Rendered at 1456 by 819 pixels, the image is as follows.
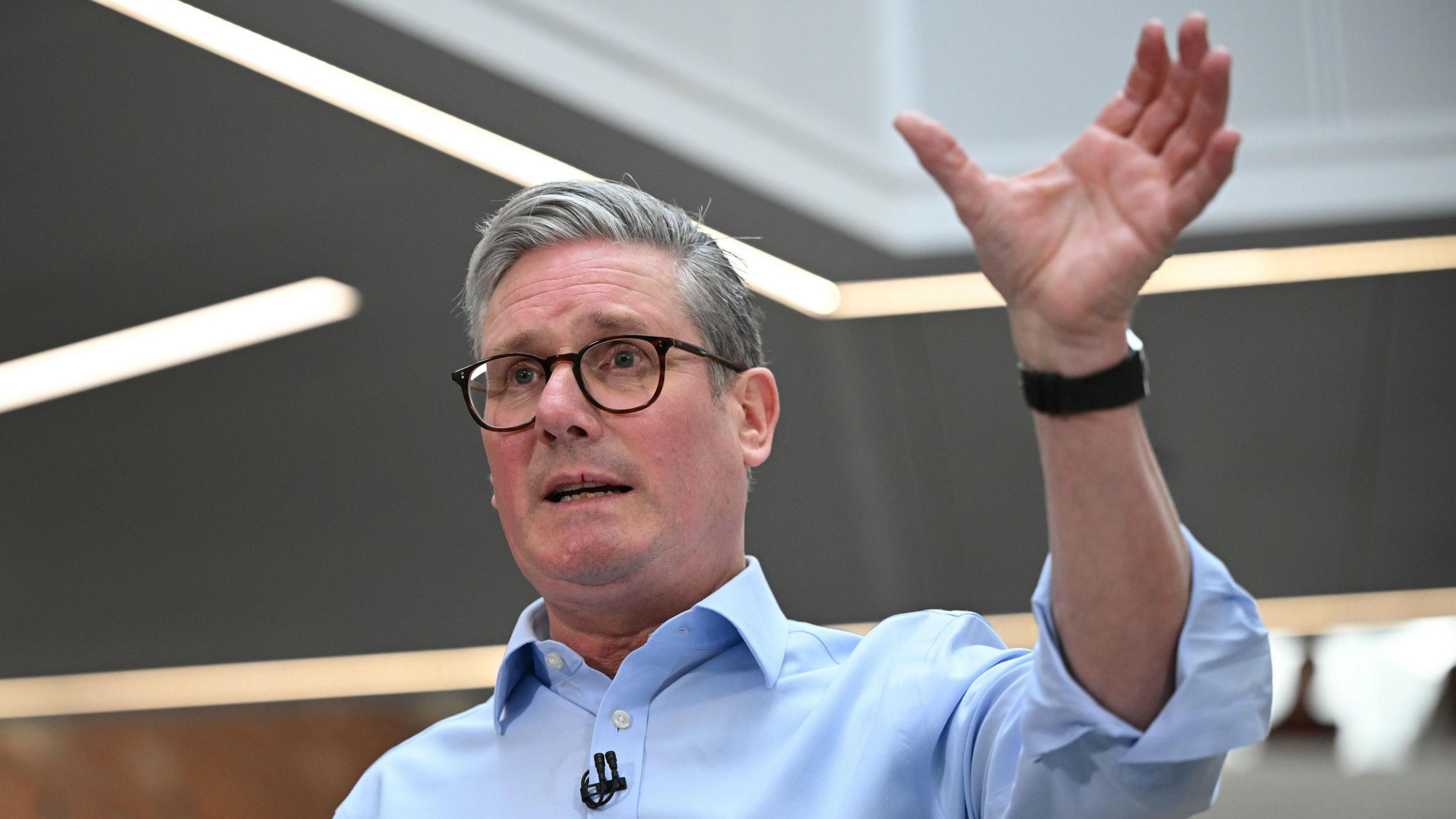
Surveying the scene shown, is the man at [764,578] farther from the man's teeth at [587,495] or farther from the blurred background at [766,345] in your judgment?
the blurred background at [766,345]

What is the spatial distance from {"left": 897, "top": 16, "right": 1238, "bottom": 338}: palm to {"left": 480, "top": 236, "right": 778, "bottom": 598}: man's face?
1.76 ft

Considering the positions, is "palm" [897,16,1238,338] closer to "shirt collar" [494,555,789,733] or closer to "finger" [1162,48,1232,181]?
"finger" [1162,48,1232,181]

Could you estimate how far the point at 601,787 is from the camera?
1.11 m

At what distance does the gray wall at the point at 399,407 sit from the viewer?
2.54 metres

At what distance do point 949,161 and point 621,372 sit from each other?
1.89 feet

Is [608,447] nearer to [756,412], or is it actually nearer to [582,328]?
[582,328]

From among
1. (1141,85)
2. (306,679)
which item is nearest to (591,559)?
(1141,85)

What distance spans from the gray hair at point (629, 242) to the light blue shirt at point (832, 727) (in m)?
0.32

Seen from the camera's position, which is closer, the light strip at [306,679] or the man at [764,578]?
the man at [764,578]

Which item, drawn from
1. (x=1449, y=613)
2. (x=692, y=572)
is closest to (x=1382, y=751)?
(x=1449, y=613)

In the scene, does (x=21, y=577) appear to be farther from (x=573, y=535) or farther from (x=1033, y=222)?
(x=1033, y=222)

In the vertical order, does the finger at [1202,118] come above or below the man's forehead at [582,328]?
above

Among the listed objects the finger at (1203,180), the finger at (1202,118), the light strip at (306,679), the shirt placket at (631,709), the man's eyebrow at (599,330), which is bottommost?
the light strip at (306,679)

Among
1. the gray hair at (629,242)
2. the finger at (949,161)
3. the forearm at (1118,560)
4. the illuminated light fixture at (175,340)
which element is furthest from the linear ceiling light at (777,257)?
the forearm at (1118,560)
